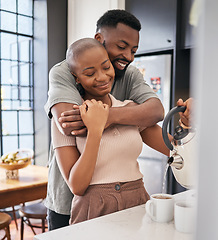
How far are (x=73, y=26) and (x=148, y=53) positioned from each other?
115 centimetres

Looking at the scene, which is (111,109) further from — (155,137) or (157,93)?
(157,93)

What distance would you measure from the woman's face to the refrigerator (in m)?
1.98

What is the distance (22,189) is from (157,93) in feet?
5.15

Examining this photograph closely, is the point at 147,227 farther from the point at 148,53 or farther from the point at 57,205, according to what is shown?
the point at 148,53

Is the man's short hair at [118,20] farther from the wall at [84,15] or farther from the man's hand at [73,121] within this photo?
the wall at [84,15]

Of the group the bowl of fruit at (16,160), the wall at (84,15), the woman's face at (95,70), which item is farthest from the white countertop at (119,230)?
the wall at (84,15)

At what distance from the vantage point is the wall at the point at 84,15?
11.1 feet

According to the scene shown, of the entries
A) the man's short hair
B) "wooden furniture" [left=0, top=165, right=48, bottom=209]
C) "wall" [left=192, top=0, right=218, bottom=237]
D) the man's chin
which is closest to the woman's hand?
the man's chin

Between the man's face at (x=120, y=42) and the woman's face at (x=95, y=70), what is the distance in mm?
61

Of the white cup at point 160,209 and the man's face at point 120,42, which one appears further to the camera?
the man's face at point 120,42

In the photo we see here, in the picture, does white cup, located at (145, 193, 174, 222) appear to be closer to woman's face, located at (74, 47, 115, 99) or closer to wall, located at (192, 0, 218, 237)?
woman's face, located at (74, 47, 115, 99)

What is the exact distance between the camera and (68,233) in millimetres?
727

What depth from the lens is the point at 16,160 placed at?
225cm

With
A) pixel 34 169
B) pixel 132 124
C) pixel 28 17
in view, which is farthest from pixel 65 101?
pixel 28 17
